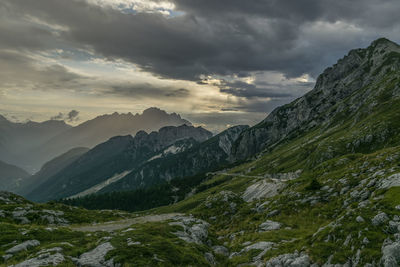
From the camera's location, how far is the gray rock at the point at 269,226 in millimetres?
32219

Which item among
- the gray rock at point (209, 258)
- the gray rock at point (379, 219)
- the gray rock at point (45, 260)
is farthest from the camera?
the gray rock at point (209, 258)

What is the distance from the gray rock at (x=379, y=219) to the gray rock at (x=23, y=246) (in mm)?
33259

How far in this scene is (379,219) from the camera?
1761 cm

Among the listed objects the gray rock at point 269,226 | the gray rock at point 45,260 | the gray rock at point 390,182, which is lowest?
the gray rock at point 269,226

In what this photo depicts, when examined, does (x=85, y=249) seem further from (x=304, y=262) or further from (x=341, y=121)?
(x=341, y=121)

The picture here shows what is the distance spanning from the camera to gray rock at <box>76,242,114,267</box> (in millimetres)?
19422

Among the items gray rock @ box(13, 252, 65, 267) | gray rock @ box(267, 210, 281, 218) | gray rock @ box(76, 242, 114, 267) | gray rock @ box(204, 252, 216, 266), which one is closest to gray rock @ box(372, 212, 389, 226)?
gray rock @ box(204, 252, 216, 266)

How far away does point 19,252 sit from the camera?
2198 cm

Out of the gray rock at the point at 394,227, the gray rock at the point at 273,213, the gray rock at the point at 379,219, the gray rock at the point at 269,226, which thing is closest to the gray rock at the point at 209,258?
the gray rock at the point at 269,226

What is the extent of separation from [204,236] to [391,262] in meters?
25.6

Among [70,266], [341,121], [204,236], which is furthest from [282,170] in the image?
[70,266]

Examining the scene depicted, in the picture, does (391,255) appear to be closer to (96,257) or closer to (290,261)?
(290,261)

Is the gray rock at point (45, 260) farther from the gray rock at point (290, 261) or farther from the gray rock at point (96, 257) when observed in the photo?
the gray rock at point (290, 261)

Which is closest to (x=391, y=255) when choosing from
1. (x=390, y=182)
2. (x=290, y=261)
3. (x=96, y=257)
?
(x=290, y=261)
